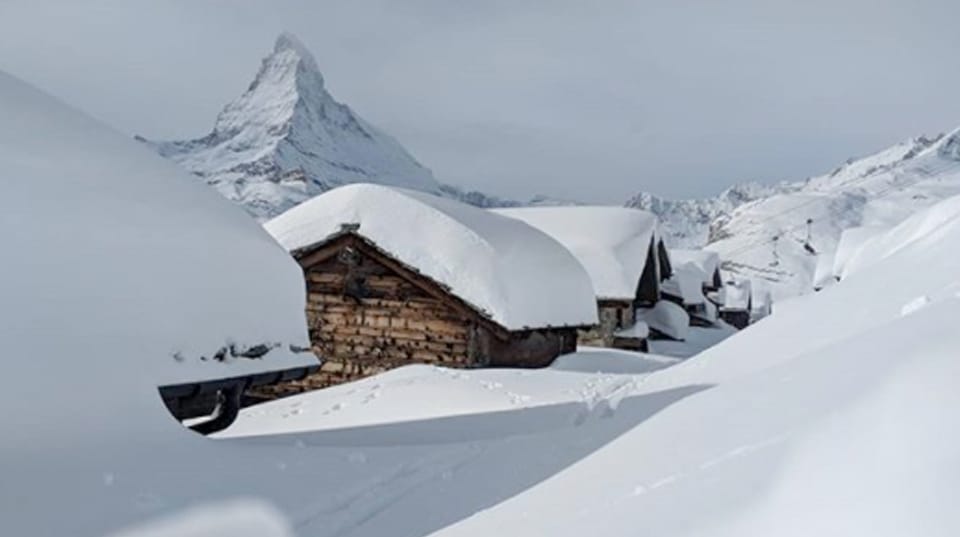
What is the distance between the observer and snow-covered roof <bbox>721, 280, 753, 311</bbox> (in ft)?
182

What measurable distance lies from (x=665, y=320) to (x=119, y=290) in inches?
1136

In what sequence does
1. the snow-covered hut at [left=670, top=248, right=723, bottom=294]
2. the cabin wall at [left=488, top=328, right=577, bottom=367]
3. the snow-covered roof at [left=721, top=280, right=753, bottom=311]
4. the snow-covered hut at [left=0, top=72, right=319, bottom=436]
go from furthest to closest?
the snow-covered roof at [left=721, top=280, right=753, bottom=311] < the snow-covered hut at [left=670, top=248, right=723, bottom=294] < the cabin wall at [left=488, top=328, right=577, bottom=367] < the snow-covered hut at [left=0, top=72, right=319, bottom=436]

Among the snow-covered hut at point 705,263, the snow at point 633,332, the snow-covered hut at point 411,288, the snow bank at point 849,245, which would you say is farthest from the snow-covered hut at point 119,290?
the snow-covered hut at point 705,263

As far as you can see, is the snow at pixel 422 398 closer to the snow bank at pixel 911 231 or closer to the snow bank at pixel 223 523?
the snow bank at pixel 223 523

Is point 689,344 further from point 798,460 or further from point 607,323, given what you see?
point 798,460

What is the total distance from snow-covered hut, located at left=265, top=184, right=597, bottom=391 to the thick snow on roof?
27.5 ft

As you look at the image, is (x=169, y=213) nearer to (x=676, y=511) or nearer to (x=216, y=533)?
(x=216, y=533)

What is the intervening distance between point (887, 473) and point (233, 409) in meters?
5.78

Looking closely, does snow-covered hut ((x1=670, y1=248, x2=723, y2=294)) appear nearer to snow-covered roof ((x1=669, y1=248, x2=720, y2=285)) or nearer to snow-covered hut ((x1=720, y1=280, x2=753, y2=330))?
snow-covered roof ((x1=669, y1=248, x2=720, y2=285))

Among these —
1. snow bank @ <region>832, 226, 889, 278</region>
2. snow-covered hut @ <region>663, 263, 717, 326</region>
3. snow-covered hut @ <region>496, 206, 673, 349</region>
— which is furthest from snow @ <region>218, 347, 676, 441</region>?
snow-covered hut @ <region>663, 263, 717, 326</region>

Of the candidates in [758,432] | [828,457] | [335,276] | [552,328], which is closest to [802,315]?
[758,432]

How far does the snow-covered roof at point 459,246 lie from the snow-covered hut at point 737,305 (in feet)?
132

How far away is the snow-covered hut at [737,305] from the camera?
176 feet

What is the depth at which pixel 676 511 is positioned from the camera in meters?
2.10
